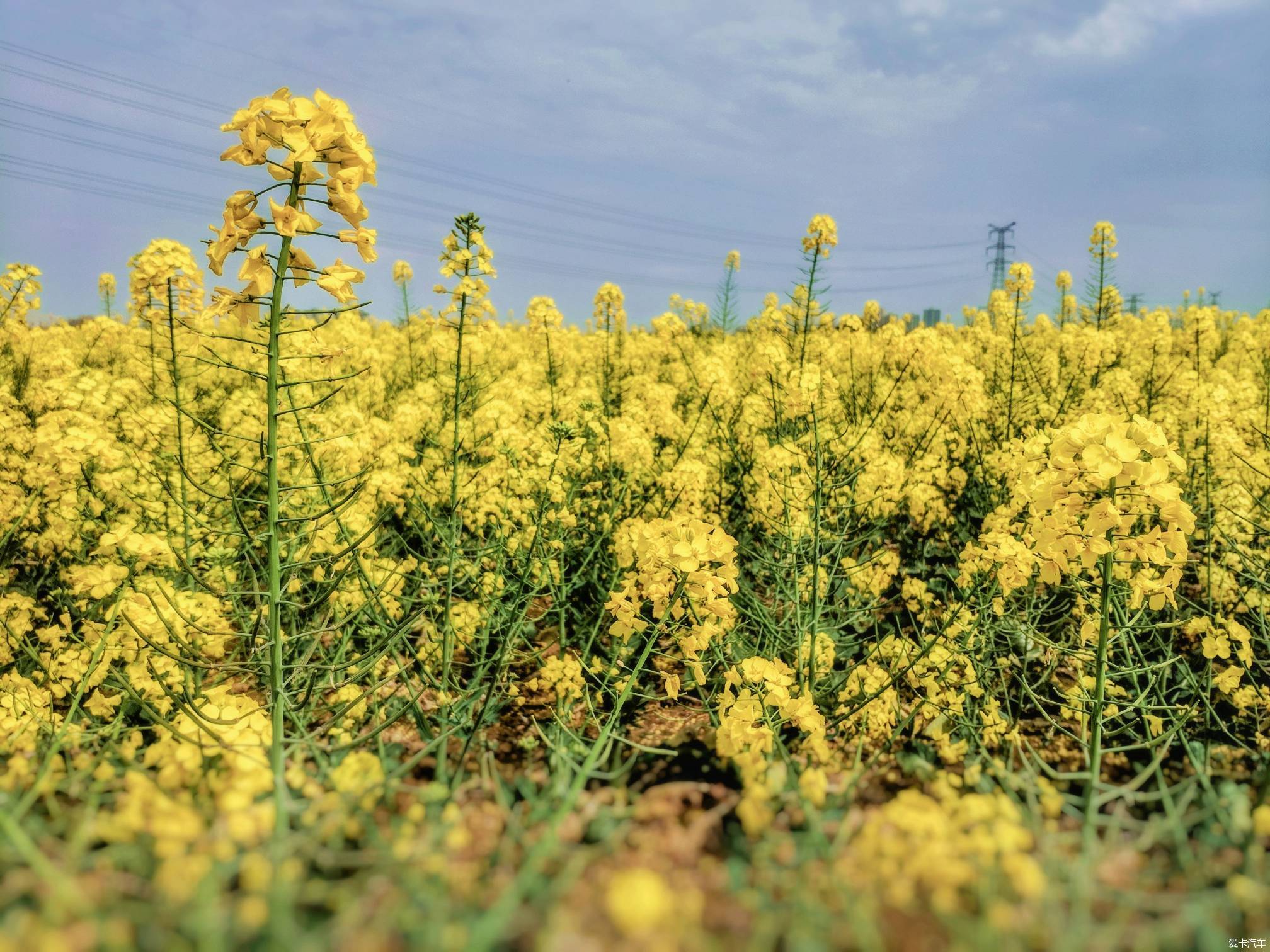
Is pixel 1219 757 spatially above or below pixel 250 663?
below

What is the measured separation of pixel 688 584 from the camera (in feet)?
7.90

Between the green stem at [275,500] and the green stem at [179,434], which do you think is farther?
the green stem at [179,434]

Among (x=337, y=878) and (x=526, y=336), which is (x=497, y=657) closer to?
(x=337, y=878)

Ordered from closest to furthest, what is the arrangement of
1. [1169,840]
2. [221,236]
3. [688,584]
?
[1169,840]
[221,236]
[688,584]

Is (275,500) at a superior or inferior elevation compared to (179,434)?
inferior

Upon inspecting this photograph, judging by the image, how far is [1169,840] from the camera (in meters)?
1.11

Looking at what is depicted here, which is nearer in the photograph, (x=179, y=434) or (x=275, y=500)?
(x=275, y=500)

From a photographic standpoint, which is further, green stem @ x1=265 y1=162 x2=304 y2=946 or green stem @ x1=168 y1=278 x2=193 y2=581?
green stem @ x1=168 y1=278 x2=193 y2=581

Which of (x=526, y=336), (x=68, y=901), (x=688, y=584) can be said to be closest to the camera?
(x=68, y=901)

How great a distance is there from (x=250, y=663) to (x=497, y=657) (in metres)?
0.93

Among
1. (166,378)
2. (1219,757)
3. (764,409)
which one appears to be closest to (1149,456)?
(1219,757)

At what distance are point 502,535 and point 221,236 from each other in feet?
6.18

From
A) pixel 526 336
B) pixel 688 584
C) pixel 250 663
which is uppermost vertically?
pixel 526 336

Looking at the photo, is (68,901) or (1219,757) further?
(1219,757)
